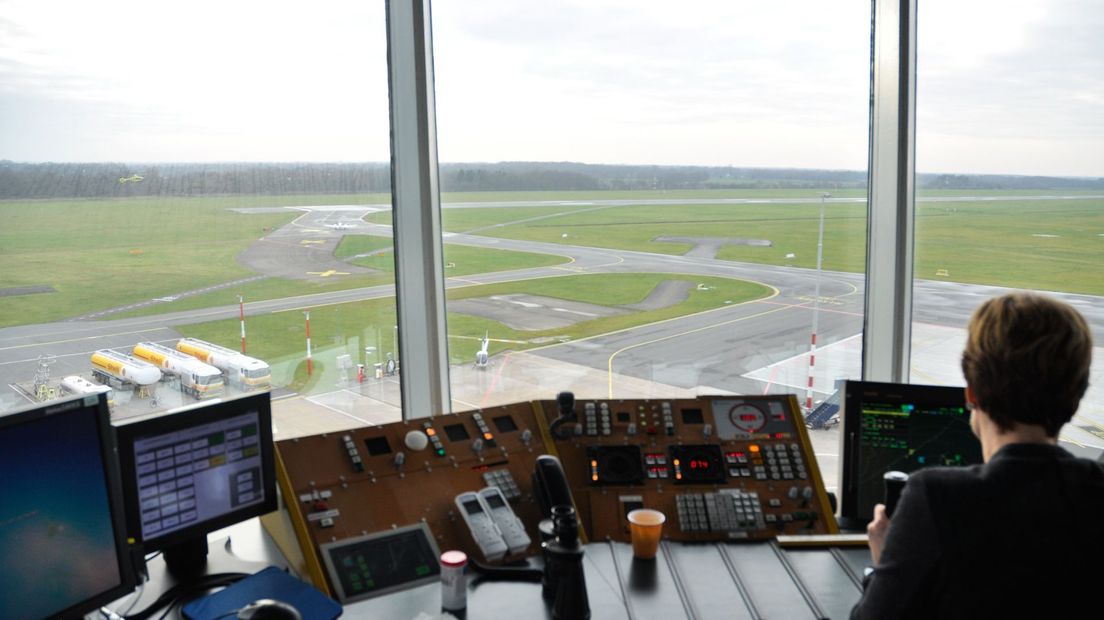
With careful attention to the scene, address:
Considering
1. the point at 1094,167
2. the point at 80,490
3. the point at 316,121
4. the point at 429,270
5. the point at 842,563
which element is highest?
the point at 316,121

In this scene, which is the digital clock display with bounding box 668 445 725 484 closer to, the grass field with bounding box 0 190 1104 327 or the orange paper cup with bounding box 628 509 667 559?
the orange paper cup with bounding box 628 509 667 559

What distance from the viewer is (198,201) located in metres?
2.93

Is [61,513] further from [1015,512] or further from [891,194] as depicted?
[891,194]

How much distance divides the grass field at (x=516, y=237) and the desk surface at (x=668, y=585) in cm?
104

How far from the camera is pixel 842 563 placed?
2.17 meters

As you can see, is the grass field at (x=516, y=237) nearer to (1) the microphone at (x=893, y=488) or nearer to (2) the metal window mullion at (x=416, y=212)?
(2) the metal window mullion at (x=416, y=212)

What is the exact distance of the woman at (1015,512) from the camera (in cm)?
136

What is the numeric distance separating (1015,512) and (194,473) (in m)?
1.70

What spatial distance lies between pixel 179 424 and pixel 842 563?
5.44 ft

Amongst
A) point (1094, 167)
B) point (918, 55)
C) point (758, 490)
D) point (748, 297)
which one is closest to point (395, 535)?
point (758, 490)

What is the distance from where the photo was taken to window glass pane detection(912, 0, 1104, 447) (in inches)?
131

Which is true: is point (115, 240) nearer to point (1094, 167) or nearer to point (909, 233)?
point (909, 233)

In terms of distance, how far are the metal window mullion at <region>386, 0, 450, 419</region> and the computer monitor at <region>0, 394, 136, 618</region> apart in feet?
5.45

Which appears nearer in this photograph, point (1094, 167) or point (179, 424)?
point (179, 424)
